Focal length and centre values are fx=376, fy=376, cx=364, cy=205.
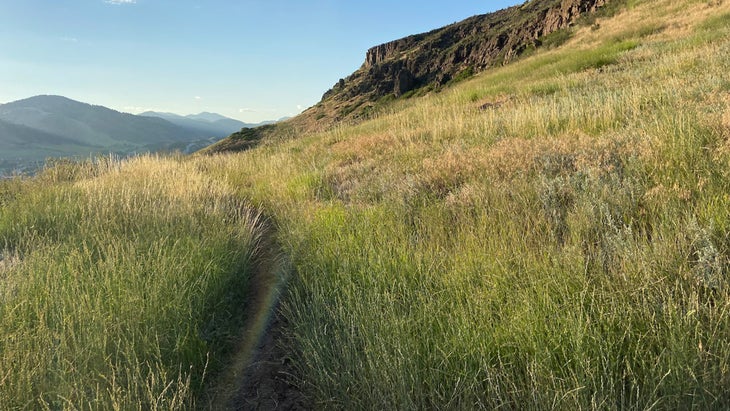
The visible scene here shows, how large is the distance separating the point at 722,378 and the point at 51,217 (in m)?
6.34

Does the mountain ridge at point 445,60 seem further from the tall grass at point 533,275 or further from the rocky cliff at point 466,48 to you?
the tall grass at point 533,275

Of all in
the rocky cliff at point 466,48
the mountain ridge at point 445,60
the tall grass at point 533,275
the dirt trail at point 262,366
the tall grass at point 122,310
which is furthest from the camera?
the rocky cliff at point 466,48

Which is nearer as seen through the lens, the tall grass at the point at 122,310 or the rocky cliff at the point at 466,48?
the tall grass at the point at 122,310

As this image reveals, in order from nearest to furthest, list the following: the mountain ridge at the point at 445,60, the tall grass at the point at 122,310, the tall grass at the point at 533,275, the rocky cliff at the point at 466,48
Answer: the tall grass at the point at 533,275
the tall grass at the point at 122,310
the mountain ridge at the point at 445,60
the rocky cliff at the point at 466,48

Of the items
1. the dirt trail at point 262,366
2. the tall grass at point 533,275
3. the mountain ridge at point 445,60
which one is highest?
the mountain ridge at point 445,60

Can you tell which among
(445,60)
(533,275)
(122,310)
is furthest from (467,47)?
(122,310)

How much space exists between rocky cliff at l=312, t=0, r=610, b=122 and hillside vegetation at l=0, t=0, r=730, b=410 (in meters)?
35.3

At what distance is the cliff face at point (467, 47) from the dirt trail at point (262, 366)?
3740 cm

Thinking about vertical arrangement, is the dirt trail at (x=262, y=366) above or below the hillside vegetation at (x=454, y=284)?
below

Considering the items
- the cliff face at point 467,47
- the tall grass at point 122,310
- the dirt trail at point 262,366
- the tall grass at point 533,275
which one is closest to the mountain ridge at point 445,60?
the cliff face at point 467,47

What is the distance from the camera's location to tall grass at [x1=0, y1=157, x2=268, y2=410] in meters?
1.90

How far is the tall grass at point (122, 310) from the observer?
1897 millimetres

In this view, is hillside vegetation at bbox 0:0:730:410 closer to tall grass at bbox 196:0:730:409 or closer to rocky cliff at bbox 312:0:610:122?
tall grass at bbox 196:0:730:409

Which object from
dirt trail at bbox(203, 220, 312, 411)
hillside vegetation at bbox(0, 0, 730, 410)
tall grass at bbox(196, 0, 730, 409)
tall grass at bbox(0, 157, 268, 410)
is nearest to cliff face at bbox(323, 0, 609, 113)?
tall grass at bbox(196, 0, 730, 409)
